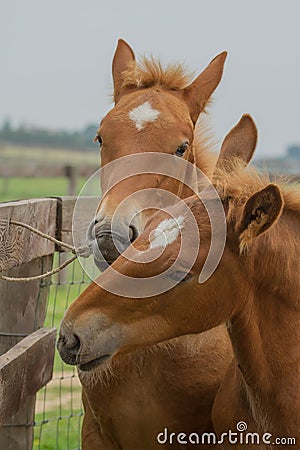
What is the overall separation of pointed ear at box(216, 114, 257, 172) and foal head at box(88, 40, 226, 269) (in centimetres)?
19

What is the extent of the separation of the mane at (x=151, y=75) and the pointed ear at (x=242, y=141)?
0.47 m

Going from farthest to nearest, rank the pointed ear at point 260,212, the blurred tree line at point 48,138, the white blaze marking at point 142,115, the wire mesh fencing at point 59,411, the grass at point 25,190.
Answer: the blurred tree line at point 48,138
the grass at point 25,190
the wire mesh fencing at point 59,411
the white blaze marking at point 142,115
the pointed ear at point 260,212

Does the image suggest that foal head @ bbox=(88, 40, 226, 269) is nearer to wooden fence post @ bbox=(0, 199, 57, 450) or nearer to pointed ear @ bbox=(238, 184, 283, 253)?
wooden fence post @ bbox=(0, 199, 57, 450)

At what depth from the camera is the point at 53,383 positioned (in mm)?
8055

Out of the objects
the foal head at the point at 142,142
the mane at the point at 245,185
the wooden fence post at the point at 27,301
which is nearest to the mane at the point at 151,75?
the foal head at the point at 142,142

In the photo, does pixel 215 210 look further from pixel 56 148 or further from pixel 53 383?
pixel 56 148

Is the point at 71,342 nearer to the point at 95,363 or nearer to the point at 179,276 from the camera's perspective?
the point at 95,363

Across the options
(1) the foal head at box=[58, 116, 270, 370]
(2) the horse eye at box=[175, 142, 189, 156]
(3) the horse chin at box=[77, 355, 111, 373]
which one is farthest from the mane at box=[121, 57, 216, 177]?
(3) the horse chin at box=[77, 355, 111, 373]

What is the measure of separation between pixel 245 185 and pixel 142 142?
2.57 feet

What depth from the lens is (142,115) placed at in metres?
4.19

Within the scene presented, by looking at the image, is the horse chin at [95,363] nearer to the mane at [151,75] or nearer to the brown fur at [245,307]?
the brown fur at [245,307]

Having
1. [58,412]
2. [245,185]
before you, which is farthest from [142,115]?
[58,412]

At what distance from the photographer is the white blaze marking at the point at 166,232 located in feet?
10.9

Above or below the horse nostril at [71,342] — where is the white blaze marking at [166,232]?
above
